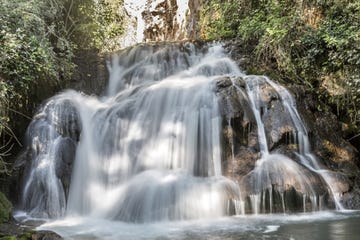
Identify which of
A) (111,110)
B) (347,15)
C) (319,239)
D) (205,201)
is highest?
(347,15)

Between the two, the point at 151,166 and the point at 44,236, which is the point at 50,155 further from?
the point at 44,236

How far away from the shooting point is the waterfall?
684 cm

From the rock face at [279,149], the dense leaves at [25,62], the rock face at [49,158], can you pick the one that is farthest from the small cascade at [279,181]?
the dense leaves at [25,62]

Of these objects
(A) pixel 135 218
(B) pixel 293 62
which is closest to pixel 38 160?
(A) pixel 135 218

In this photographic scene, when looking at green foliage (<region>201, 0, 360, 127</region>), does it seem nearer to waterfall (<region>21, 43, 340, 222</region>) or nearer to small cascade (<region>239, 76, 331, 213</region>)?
waterfall (<region>21, 43, 340, 222</region>)

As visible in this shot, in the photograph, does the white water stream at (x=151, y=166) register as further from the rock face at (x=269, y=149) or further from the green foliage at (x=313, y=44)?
the green foliage at (x=313, y=44)

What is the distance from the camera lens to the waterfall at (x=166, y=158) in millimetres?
6840

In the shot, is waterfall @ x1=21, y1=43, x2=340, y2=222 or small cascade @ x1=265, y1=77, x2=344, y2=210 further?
small cascade @ x1=265, y1=77, x2=344, y2=210

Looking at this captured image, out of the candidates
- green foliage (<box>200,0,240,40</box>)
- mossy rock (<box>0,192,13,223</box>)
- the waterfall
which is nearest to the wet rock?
mossy rock (<box>0,192,13,223</box>)

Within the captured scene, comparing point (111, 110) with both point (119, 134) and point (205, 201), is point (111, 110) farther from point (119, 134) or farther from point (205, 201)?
point (205, 201)

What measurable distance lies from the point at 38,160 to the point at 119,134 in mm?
1764

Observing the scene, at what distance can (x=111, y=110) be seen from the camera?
8898 millimetres

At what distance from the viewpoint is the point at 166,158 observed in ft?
25.7

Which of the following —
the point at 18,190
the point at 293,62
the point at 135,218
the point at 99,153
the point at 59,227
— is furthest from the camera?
the point at 293,62
